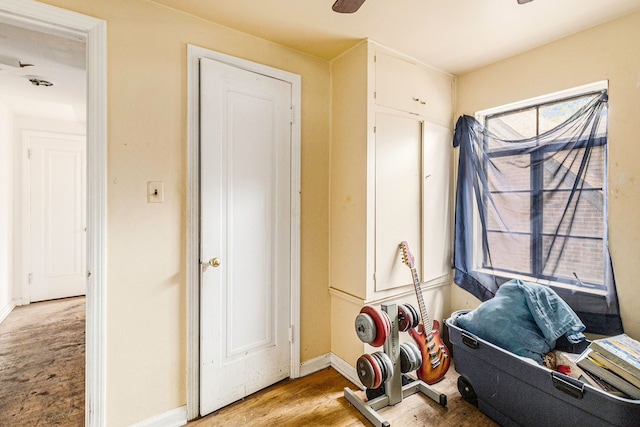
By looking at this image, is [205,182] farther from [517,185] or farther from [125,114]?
[517,185]

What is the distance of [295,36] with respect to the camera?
1.97 m

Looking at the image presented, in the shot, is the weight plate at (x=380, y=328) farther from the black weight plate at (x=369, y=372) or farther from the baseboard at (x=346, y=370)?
the baseboard at (x=346, y=370)

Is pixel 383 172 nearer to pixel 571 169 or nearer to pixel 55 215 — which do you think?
pixel 571 169

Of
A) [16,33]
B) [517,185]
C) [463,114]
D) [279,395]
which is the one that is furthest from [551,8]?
[16,33]

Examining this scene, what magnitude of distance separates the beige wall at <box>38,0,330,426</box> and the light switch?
24 millimetres

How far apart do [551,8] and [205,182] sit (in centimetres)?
223

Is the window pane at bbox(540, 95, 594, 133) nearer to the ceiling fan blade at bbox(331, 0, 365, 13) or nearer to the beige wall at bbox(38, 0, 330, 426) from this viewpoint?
the ceiling fan blade at bbox(331, 0, 365, 13)

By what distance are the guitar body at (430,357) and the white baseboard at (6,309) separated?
13.9 feet

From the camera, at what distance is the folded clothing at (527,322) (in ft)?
5.39

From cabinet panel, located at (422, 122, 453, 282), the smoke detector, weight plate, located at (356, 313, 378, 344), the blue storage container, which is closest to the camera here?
the blue storage container

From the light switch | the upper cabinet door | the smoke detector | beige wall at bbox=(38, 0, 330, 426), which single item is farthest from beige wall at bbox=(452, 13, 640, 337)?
the smoke detector

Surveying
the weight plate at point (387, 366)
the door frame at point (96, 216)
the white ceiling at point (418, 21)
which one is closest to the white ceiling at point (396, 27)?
the white ceiling at point (418, 21)

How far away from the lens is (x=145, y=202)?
1638 mm

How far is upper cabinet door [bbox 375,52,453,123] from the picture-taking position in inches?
82.7
